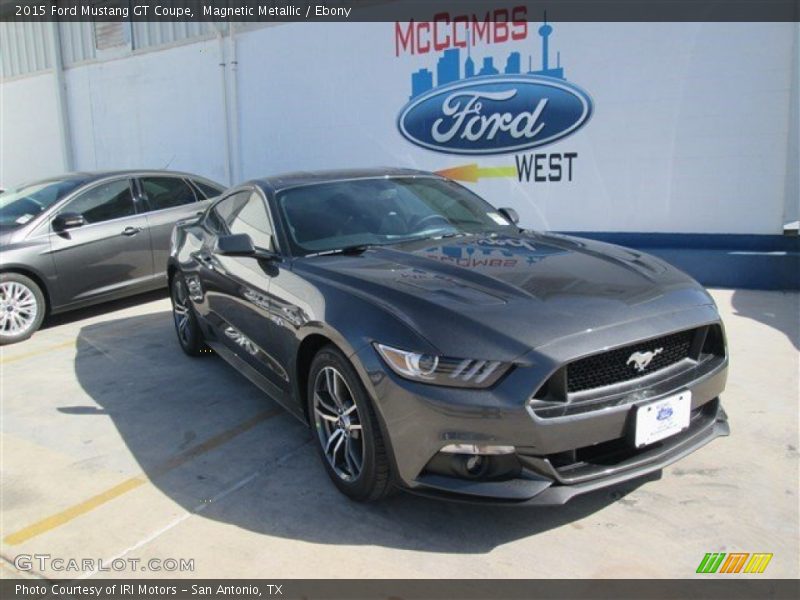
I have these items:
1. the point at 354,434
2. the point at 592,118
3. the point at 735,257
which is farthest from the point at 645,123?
the point at 354,434

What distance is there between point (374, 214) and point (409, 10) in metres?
5.80

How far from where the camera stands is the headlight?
8.30 ft

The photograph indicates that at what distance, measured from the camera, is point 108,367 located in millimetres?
5484

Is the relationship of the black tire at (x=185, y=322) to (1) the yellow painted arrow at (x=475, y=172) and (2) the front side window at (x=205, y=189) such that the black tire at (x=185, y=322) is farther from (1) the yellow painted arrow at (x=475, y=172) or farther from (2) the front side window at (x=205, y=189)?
(1) the yellow painted arrow at (x=475, y=172)

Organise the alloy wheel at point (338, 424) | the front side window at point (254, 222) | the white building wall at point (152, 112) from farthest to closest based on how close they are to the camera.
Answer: the white building wall at point (152, 112), the front side window at point (254, 222), the alloy wheel at point (338, 424)

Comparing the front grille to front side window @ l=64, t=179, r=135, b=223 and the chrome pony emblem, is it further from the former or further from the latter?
front side window @ l=64, t=179, r=135, b=223

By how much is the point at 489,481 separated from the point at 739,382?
269 centimetres

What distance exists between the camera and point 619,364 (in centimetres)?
269

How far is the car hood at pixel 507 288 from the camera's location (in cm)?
261

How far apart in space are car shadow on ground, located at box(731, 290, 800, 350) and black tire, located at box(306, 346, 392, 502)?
384 centimetres

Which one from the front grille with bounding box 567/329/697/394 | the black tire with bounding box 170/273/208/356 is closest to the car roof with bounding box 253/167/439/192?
the black tire with bounding box 170/273/208/356

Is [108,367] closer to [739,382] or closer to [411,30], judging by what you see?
[739,382]

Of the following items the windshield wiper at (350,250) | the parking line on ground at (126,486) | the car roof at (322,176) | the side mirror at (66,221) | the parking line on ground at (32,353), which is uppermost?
the car roof at (322,176)

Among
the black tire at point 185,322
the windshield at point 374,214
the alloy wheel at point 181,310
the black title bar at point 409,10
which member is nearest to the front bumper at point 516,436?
the windshield at point 374,214
